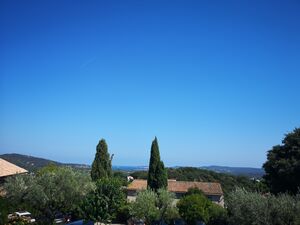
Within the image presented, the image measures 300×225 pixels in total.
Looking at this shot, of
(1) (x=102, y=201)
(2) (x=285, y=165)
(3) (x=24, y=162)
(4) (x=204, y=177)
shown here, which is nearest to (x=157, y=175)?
(1) (x=102, y=201)

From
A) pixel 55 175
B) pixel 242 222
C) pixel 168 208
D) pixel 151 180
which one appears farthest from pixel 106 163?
pixel 242 222

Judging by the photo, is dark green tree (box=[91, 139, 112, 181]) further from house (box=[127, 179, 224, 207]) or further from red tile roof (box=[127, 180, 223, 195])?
red tile roof (box=[127, 180, 223, 195])

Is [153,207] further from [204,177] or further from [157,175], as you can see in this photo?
[204,177]

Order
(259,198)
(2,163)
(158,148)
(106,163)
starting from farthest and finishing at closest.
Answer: (158,148), (106,163), (2,163), (259,198)

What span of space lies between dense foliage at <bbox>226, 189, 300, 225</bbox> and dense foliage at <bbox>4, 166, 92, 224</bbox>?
17.4 meters

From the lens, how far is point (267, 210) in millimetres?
21312

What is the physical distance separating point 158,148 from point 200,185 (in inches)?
455

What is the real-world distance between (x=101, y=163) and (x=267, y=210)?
3239cm

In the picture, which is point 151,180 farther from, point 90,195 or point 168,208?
point 90,195

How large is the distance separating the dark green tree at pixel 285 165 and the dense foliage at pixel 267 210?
1379cm

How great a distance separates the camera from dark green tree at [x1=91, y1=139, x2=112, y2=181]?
49.8 meters

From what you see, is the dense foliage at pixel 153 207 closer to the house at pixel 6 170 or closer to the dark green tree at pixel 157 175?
the dark green tree at pixel 157 175

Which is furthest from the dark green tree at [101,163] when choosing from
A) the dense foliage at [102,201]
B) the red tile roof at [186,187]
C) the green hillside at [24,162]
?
the green hillside at [24,162]

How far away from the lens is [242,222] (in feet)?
75.2
